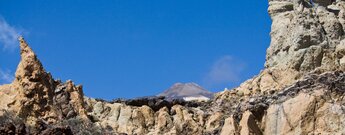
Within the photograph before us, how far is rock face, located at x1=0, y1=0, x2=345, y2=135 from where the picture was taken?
165 feet

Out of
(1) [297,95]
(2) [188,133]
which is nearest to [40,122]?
(2) [188,133]

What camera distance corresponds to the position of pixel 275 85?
232 feet

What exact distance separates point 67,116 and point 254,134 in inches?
776

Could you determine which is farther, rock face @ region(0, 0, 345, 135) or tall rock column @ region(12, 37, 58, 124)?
tall rock column @ region(12, 37, 58, 124)

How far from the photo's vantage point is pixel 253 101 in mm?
55125

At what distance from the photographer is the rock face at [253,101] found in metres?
50.3

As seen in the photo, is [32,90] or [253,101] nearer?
[253,101]

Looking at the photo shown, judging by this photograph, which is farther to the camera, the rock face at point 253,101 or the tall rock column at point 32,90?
the tall rock column at point 32,90

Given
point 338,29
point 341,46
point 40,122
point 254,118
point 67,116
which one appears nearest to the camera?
point 254,118

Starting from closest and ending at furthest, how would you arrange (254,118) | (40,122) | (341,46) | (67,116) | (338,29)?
(254,118) < (40,122) < (67,116) < (341,46) < (338,29)

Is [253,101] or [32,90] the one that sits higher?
[32,90]

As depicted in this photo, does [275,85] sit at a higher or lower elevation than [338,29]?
lower

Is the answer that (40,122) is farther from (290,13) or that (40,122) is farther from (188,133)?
(290,13)

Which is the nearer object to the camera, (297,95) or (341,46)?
(297,95)
